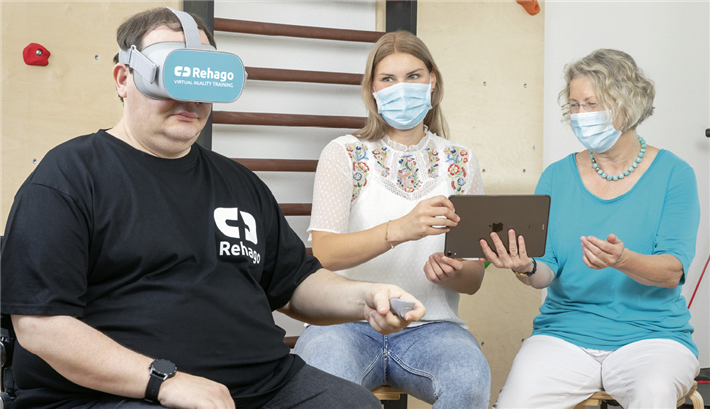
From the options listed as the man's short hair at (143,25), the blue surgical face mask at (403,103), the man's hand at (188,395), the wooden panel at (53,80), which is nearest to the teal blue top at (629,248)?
the blue surgical face mask at (403,103)

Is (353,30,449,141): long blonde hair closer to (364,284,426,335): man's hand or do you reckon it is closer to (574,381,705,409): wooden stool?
(364,284,426,335): man's hand

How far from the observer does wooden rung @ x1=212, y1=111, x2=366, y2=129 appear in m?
2.09

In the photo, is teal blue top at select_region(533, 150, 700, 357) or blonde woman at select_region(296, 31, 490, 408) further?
teal blue top at select_region(533, 150, 700, 357)

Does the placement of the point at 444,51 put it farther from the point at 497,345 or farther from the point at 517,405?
the point at 517,405

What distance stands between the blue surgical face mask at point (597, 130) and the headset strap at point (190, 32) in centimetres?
116

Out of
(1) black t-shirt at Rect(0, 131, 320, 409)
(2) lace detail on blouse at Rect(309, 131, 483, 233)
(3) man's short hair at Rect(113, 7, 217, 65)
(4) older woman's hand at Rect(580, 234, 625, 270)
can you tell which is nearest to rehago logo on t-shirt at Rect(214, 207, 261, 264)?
(1) black t-shirt at Rect(0, 131, 320, 409)

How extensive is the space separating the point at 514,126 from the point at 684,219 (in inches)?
37.4

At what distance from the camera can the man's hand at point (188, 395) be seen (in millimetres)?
938

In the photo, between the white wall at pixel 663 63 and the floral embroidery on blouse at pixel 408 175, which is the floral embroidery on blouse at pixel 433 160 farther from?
the white wall at pixel 663 63

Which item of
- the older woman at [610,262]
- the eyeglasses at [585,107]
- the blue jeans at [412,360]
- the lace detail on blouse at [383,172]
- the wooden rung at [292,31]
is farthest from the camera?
the wooden rung at [292,31]

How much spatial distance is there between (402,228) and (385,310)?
1.55ft

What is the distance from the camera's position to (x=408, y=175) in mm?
1808

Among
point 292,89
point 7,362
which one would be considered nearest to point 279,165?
point 292,89

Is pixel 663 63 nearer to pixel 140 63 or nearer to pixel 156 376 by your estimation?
pixel 140 63
